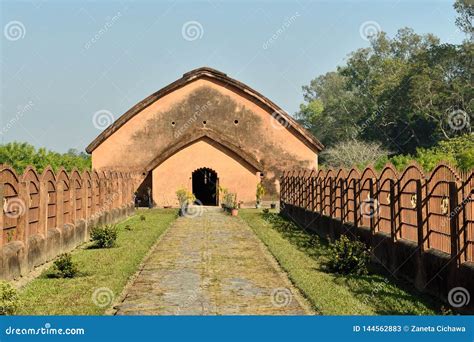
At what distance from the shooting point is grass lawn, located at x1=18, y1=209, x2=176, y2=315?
10711mm

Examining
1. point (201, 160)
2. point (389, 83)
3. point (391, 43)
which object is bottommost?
point (201, 160)

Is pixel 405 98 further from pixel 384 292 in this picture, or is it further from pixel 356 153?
pixel 384 292

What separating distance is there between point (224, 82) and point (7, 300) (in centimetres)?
3683

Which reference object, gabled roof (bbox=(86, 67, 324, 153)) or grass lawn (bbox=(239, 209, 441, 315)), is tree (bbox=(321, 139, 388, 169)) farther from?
grass lawn (bbox=(239, 209, 441, 315))

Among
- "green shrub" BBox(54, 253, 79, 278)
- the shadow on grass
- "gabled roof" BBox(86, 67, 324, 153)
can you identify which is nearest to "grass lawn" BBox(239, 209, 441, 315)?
the shadow on grass

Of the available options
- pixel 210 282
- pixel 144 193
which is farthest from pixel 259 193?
pixel 210 282

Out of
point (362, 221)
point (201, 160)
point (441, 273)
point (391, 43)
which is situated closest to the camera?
point (441, 273)

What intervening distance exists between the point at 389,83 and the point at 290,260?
61.5 metres

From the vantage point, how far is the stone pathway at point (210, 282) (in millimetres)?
10617

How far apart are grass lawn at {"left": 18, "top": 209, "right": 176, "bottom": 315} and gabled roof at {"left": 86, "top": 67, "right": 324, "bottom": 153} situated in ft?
79.6

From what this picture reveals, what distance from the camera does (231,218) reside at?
3228 centimetres

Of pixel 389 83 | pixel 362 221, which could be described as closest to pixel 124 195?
pixel 362 221

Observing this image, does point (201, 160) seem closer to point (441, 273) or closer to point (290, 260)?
point (290, 260)

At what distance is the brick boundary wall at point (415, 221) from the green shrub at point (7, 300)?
277 inches
